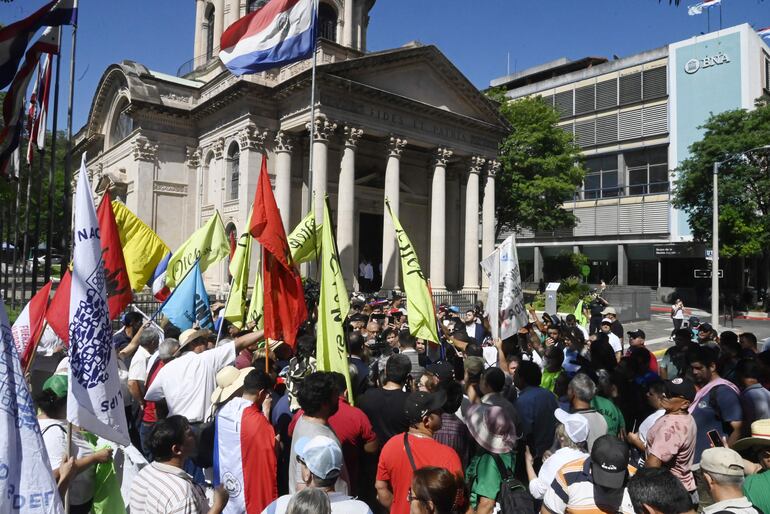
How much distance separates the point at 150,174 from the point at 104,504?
1014 inches

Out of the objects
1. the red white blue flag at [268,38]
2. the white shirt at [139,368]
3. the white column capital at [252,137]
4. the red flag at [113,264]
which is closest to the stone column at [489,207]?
the white column capital at [252,137]

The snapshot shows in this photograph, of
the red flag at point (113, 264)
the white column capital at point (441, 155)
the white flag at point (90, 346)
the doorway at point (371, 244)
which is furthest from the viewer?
the doorway at point (371, 244)

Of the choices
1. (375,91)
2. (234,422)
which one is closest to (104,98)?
(375,91)

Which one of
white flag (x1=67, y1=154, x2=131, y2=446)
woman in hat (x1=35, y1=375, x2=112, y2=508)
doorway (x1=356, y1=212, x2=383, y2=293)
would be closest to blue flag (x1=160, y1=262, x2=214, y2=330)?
woman in hat (x1=35, y1=375, x2=112, y2=508)

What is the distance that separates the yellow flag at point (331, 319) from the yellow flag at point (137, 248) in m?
4.57

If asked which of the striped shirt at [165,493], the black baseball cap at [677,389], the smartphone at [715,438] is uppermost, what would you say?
the black baseball cap at [677,389]

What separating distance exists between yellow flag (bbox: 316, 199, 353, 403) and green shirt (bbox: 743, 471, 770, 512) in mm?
2848

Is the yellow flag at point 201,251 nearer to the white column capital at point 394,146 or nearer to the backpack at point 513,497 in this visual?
the backpack at point 513,497

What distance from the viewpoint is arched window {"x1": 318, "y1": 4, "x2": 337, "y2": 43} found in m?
31.1

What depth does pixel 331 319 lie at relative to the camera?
5.15 meters

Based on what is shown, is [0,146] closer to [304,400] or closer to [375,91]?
[304,400]

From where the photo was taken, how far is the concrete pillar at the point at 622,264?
1730 inches

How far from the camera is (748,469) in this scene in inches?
140

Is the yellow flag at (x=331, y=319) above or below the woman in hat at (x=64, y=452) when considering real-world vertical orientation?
above
